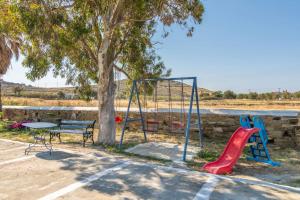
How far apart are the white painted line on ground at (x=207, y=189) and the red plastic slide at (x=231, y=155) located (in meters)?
0.48

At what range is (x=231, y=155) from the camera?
19.1ft

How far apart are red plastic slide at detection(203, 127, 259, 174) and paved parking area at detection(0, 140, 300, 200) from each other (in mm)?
394

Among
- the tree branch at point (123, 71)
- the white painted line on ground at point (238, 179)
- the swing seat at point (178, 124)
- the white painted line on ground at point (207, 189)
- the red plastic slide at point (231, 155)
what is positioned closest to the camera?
the white painted line on ground at point (207, 189)

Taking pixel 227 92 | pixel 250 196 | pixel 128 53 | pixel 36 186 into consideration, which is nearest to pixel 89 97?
pixel 128 53

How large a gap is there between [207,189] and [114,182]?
1.69 metres

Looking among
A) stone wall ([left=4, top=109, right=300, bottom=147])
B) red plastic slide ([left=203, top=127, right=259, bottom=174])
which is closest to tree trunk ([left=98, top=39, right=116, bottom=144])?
stone wall ([left=4, top=109, right=300, bottom=147])

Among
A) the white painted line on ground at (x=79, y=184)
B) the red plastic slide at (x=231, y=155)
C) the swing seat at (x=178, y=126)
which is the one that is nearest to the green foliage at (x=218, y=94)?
the swing seat at (x=178, y=126)

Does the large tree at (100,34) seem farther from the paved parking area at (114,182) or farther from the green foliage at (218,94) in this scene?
the green foliage at (218,94)

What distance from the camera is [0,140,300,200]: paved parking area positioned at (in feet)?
13.3

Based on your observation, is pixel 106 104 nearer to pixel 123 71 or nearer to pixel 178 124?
pixel 123 71

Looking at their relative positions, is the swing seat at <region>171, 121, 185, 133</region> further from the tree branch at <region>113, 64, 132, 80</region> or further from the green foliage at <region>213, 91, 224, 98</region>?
the green foliage at <region>213, 91, 224, 98</region>

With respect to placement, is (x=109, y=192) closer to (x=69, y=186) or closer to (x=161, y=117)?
(x=69, y=186)

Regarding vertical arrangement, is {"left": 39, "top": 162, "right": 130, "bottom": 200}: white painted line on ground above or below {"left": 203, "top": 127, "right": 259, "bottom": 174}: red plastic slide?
below

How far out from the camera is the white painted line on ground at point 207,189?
397 centimetres
